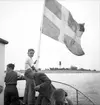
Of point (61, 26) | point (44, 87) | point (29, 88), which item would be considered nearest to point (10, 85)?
point (29, 88)

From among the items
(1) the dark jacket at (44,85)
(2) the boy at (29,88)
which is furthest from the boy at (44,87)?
(2) the boy at (29,88)

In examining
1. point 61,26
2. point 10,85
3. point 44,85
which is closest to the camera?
point 44,85

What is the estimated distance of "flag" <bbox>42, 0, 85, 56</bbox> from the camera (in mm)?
7449

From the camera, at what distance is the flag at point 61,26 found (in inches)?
293

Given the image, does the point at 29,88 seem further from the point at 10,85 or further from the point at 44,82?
the point at 44,82

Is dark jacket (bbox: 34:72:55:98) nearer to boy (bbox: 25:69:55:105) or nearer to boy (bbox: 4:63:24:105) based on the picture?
boy (bbox: 25:69:55:105)

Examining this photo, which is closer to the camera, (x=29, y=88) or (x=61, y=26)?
(x=29, y=88)

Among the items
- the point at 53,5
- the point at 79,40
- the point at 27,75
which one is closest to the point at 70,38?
the point at 79,40

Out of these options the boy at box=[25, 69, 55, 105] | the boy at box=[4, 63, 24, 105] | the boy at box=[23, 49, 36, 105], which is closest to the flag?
the boy at box=[23, 49, 36, 105]

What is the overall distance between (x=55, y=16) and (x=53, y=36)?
65 cm

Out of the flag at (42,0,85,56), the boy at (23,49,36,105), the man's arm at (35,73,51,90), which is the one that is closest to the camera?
the man's arm at (35,73,51,90)

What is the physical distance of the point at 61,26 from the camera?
7.79m

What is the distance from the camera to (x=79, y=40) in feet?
27.1

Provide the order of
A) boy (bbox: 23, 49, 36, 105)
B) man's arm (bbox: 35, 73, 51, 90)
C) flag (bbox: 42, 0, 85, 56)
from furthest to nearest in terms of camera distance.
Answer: flag (bbox: 42, 0, 85, 56), boy (bbox: 23, 49, 36, 105), man's arm (bbox: 35, 73, 51, 90)
